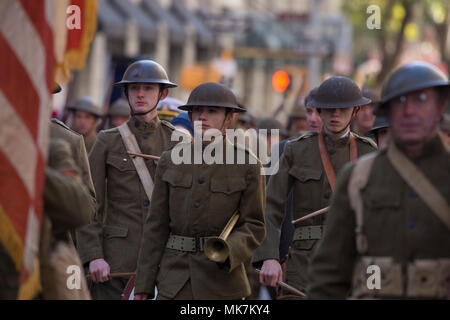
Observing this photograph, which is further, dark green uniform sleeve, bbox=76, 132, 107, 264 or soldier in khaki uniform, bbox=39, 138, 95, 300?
dark green uniform sleeve, bbox=76, 132, 107, 264

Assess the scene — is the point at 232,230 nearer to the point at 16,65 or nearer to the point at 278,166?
the point at 278,166

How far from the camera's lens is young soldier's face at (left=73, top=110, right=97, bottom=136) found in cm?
1530

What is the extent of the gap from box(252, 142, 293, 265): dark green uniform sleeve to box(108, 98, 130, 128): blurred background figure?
20.7 feet

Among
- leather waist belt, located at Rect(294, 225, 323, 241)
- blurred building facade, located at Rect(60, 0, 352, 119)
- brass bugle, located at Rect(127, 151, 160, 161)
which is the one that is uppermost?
blurred building facade, located at Rect(60, 0, 352, 119)

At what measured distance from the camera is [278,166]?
8.95 m

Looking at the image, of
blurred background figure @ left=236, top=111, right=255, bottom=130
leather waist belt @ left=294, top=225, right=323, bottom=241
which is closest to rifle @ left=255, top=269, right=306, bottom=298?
leather waist belt @ left=294, top=225, right=323, bottom=241

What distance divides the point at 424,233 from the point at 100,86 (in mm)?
31739

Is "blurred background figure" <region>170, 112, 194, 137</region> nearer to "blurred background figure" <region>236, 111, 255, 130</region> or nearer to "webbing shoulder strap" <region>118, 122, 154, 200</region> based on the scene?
"webbing shoulder strap" <region>118, 122, 154, 200</region>

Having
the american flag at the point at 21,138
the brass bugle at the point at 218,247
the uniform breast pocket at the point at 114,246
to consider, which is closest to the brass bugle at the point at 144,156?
the uniform breast pocket at the point at 114,246

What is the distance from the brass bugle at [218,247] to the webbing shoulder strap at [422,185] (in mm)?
2246

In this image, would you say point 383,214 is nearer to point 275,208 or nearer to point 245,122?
point 275,208

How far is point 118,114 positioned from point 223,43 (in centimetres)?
3867

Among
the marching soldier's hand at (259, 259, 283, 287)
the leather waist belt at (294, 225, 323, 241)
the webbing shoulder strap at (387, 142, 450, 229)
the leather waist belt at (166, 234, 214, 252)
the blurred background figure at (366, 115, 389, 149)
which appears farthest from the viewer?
the blurred background figure at (366, 115, 389, 149)

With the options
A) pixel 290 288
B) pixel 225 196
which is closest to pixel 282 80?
pixel 290 288
